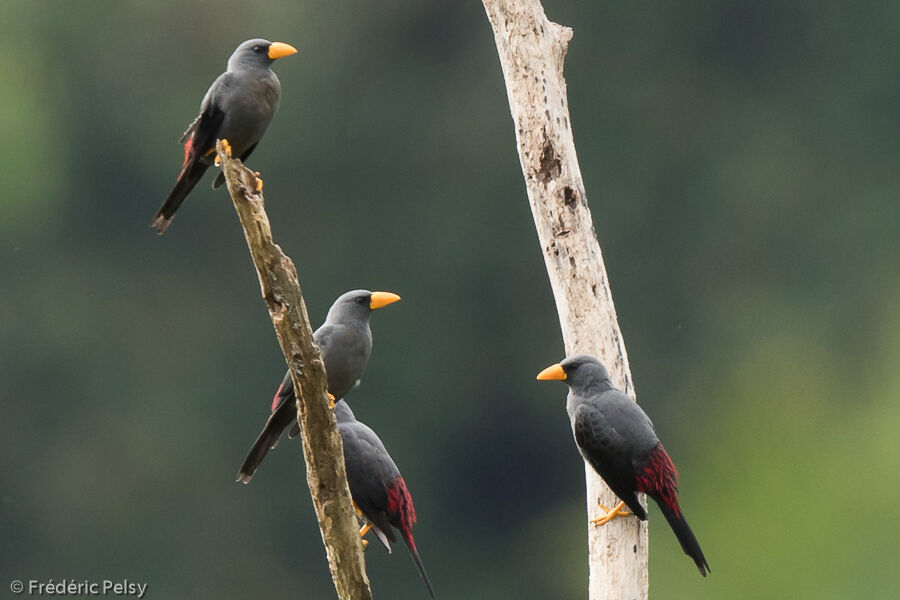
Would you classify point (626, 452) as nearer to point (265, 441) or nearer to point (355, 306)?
point (355, 306)

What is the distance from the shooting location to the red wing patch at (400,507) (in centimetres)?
686

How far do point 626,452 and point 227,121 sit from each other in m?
1.94

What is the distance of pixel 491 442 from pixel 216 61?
21.9 ft

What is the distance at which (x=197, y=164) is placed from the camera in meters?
6.86

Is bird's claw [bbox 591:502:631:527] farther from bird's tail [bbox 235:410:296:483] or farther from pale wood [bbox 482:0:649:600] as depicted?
bird's tail [bbox 235:410:296:483]

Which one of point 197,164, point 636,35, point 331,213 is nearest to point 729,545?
point 331,213

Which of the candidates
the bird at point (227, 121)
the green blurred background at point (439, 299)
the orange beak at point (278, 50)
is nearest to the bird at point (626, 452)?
the bird at point (227, 121)

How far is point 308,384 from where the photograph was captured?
5832 mm

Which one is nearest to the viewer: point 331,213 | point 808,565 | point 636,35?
point 808,565

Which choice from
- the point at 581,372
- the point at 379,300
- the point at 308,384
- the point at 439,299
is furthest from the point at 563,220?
the point at 439,299

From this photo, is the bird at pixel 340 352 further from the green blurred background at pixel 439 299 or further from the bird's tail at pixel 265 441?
the green blurred background at pixel 439 299

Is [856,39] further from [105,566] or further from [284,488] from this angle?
[105,566]

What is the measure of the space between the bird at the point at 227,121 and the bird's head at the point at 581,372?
1.46 m

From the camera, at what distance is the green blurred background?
22.3 metres
